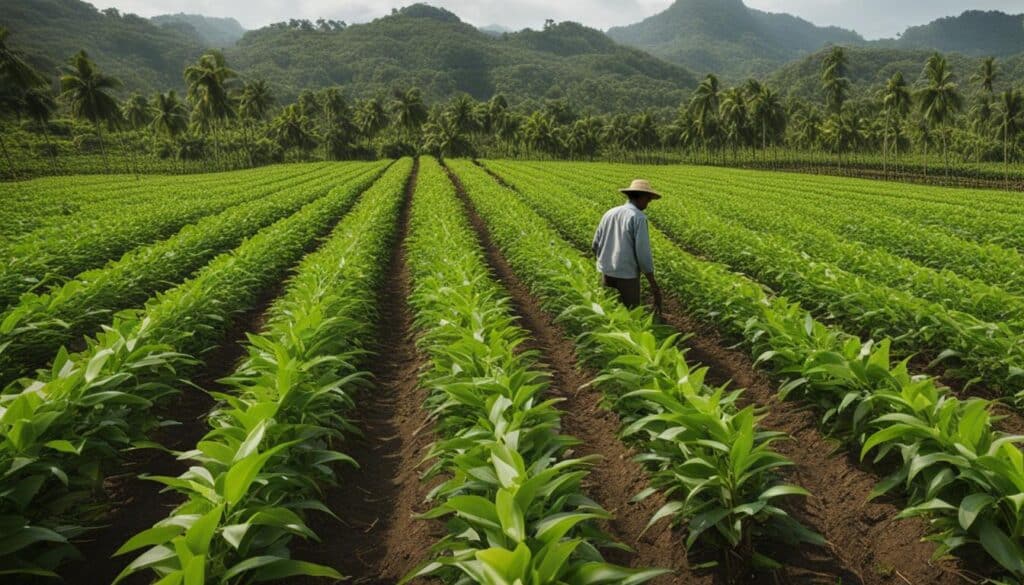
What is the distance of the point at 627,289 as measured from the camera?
645 centimetres

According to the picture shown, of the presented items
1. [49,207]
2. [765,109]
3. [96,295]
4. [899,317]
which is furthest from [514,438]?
[765,109]

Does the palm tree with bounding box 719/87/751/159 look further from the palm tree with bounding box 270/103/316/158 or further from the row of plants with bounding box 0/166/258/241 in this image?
the row of plants with bounding box 0/166/258/241

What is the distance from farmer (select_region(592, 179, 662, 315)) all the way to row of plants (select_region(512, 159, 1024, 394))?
2.56 metres

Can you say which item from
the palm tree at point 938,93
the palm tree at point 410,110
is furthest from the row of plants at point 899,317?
the palm tree at point 410,110

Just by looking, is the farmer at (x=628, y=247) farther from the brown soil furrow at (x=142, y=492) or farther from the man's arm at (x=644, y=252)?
the brown soil furrow at (x=142, y=492)

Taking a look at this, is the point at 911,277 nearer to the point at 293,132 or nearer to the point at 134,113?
the point at 293,132

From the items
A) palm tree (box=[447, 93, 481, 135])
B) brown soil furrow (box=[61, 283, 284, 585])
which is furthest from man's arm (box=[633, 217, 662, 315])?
palm tree (box=[447, 93, 481, 135])

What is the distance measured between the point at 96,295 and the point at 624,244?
6898 millimetres

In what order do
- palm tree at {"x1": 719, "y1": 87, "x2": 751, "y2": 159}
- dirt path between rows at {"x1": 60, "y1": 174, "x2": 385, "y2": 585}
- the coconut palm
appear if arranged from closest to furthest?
1. dirt path between rows at {"x1": 60, "y1": 174, "x2": 385, "y2": 585}
2. the coconut palm
3. palm tree at {"x1": 719, "y1": 87, "x2": 751, "y2": 159}

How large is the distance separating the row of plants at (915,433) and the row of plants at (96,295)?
599cm

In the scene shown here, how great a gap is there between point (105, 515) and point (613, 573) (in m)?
3.41

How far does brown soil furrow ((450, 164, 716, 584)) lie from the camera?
10.1ft

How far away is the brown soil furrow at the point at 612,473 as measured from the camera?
3.07 m

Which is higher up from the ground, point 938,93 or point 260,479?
point 938,93
